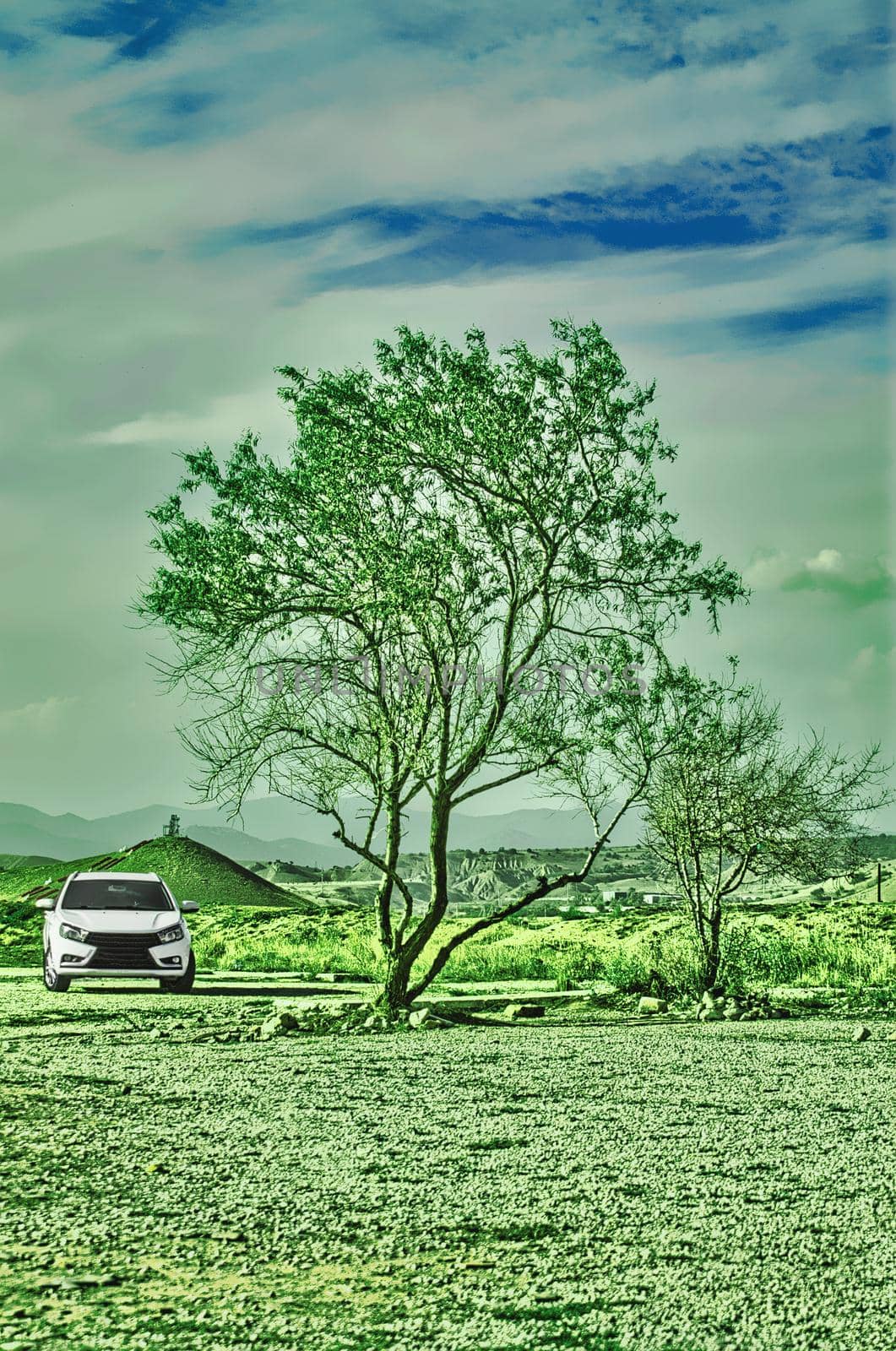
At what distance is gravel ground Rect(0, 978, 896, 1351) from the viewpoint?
4.94m

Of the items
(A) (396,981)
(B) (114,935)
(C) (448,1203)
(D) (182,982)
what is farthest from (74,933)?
(C) (448,1203)

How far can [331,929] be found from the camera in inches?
1582

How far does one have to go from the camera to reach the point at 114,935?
19.2 m

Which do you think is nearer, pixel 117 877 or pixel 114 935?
pixel 114 935

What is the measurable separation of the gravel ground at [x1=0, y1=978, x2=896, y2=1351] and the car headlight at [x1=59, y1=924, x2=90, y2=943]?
22.3 ft

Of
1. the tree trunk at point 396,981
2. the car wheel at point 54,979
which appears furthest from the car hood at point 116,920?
the tree trunk at point 396,981

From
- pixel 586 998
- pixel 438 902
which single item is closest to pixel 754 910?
pixel 586 998

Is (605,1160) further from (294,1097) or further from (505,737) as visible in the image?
(505,737)

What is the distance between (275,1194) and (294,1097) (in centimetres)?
329

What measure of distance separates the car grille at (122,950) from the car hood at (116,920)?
82 millimetres

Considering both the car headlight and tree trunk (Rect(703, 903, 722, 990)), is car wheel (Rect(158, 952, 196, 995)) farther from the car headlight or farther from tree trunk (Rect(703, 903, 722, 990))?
tree trunk (Rect(703, 903, 722, 990))

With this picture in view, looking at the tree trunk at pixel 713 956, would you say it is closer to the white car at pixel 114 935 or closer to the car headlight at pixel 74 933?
the white car at pixel 114 935

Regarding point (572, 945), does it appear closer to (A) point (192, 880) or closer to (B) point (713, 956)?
(B) point (713, 956)

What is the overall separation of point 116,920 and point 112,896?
3.53 ft
